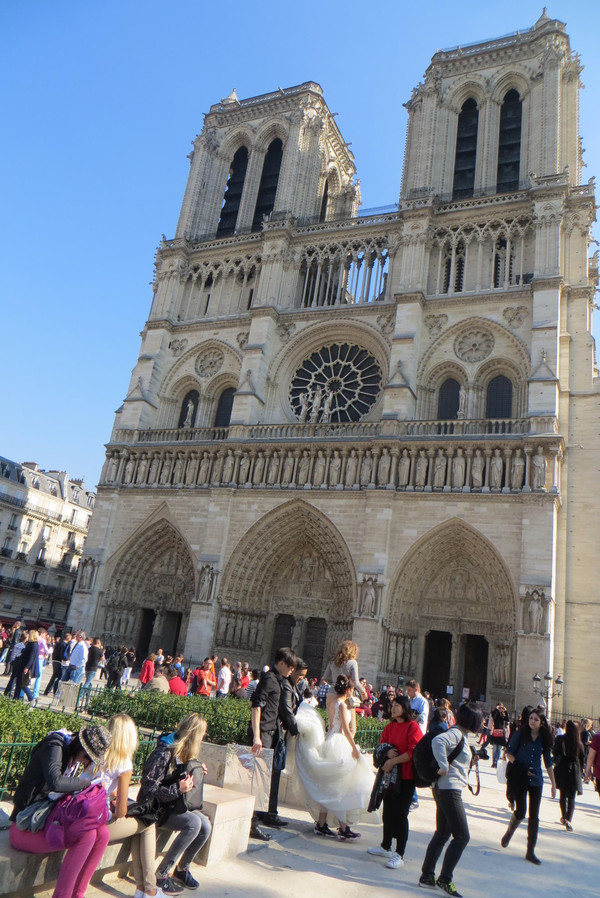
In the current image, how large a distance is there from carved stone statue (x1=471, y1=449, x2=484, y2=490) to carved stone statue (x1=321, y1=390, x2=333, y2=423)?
5382 millimetres

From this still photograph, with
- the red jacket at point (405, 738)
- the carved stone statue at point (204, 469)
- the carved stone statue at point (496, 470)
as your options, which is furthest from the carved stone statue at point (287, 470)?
the red jacket at point (405, 738)

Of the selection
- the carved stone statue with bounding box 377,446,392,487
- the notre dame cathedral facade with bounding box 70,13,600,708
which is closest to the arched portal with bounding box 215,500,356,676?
the notre dame cathedral facade with bounding box 70,13,600,708

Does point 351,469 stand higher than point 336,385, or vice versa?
point 336,385

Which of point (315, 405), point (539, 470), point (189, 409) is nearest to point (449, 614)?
point (539, 470)

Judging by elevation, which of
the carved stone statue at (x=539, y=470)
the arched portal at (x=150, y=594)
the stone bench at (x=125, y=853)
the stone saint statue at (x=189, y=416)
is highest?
the stone saint statue at (x=189, y=416)

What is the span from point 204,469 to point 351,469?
205 inches

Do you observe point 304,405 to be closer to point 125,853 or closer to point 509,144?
point 509,144

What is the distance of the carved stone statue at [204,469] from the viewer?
21.4 m

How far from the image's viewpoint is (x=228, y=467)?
824 inches

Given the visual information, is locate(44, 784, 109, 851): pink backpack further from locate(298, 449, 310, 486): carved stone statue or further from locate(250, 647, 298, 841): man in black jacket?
locate(298, 449, 310, 486): carved stone statue

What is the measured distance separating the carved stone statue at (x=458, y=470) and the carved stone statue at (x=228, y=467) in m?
7.06

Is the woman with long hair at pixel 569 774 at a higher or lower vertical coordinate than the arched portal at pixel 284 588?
lower

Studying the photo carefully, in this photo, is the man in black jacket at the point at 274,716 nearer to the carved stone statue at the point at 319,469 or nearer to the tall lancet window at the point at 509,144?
the carved stone statue at the point at 319,469

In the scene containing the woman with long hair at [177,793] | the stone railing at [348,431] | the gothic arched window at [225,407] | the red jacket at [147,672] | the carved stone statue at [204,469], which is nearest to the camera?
the woman with long hair at [177,793]
